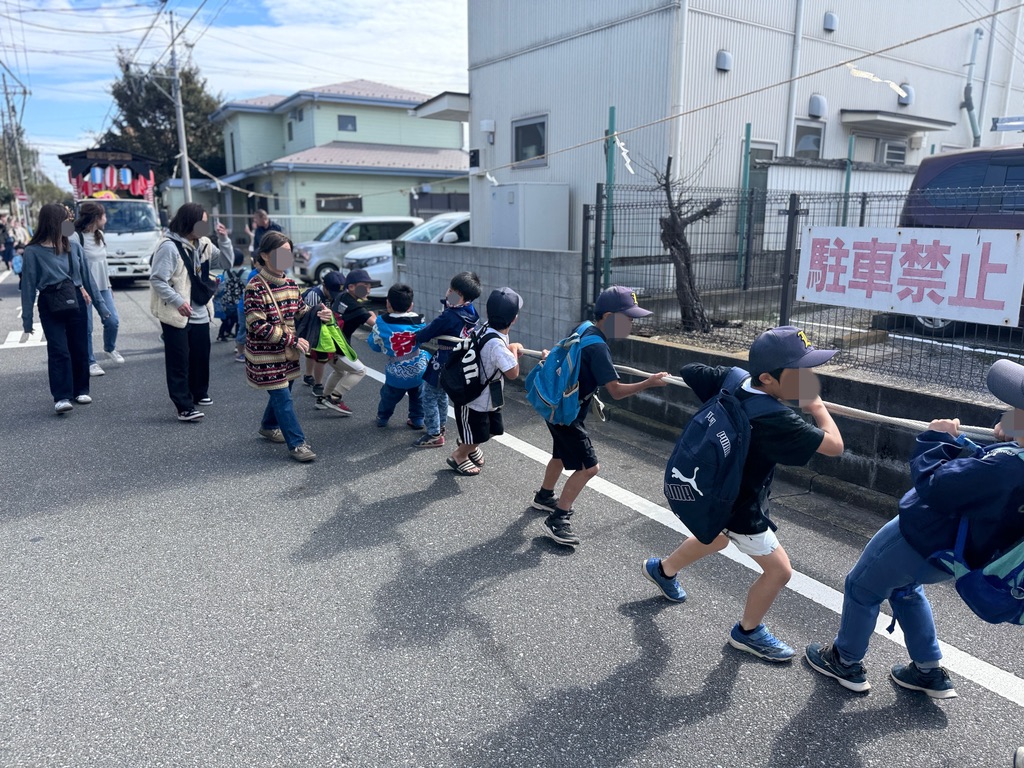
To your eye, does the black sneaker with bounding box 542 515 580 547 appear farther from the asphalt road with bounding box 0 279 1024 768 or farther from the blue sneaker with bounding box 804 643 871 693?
the blue sneaker with bounding box 804 643 871 693

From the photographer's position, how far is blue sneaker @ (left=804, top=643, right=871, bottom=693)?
2721 mm

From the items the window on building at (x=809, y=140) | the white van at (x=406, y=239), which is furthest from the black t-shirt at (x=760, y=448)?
the white van at (x=406, y=239)

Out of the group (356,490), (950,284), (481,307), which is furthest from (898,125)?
(356,490)

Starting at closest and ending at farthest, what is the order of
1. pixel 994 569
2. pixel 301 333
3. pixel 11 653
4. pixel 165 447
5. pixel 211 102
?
pixel 994 569 → pixel 11 653 → pixel 165 447 → pixel 301 333 → pixel 211 102

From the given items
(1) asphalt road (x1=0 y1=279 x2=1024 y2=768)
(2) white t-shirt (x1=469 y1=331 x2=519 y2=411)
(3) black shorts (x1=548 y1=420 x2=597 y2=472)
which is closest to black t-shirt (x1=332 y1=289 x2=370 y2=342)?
(1) asphalt road (x1=0 y1=279 x2=1024 y2=768)

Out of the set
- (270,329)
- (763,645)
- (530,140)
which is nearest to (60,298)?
(270,329)

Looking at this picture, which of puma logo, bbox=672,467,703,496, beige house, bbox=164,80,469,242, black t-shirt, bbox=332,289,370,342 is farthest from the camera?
beige house, bbox=164,80,469,242

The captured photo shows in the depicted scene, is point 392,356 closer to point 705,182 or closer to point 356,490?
point 356,490

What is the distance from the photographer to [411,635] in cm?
307

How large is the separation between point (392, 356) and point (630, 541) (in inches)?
102

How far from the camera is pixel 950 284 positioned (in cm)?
451

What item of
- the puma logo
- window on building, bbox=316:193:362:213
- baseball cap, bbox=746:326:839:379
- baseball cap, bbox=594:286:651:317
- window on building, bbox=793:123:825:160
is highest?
window on building, bbox=793:123:825:160

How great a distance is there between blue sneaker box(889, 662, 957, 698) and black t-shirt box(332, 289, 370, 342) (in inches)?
191

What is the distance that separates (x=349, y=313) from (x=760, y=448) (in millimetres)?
4420
